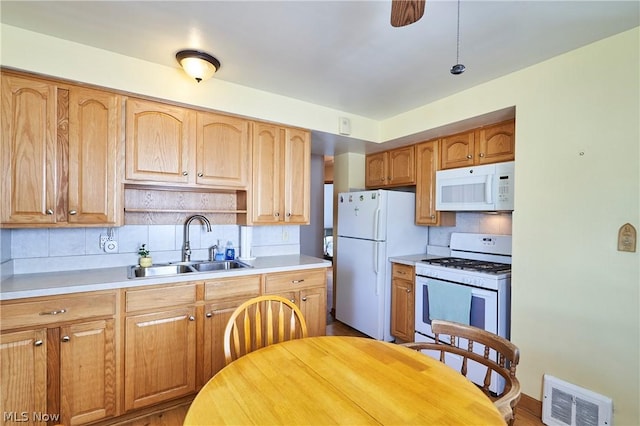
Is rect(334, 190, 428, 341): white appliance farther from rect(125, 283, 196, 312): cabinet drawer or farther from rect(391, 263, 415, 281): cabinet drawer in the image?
rect(125, 283, 196, 312): cabinet drawer

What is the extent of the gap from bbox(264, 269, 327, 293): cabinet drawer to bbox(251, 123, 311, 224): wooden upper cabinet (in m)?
0.51

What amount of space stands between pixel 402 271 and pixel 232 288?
5.51 feet

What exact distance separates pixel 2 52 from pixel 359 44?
6.75ft

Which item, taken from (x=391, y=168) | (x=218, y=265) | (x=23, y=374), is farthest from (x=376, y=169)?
(x=23, y=374)

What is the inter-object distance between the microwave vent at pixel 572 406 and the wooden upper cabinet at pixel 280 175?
86.3 inches

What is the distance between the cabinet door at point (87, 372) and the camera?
5.70ft

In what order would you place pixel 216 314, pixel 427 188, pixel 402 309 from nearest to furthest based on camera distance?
pixel 216 314 < pixel 402 309 < pixel 427 188

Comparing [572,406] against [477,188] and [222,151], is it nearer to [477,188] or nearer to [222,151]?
[477,188]

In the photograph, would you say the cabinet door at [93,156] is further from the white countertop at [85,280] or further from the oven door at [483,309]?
the oven door at [483,309]

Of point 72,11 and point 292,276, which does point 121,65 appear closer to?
point 72,11

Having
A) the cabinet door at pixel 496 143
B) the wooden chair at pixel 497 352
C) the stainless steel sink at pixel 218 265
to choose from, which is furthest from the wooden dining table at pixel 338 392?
the cabinet door at pixel 496 143

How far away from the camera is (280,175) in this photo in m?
2.79

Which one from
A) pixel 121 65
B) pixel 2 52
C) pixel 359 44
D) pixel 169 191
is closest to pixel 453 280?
pixel 359 44

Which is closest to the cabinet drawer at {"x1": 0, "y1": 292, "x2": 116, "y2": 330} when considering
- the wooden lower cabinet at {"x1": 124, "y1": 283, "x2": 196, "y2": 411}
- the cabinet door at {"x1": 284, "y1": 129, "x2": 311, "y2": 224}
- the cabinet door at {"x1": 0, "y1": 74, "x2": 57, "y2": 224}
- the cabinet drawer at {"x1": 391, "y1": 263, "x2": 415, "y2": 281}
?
the wooden lower cabinet at {"x1": 124, "y1": 283, "x2": 196, "y2": 411}
